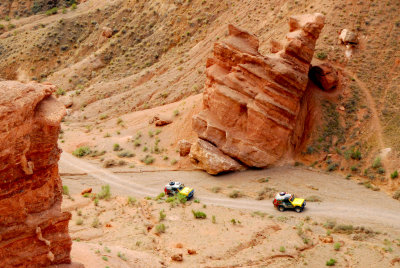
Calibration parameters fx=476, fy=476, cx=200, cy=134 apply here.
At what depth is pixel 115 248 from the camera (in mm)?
21797

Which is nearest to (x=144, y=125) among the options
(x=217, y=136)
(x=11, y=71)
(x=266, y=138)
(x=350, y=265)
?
(x=217, y=136)

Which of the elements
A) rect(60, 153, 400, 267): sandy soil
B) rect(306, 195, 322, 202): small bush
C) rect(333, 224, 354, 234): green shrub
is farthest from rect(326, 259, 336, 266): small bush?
rect(306, 195, 322, 202): small bush

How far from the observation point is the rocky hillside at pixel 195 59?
3828 centimetres

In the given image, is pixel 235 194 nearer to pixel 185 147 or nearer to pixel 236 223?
pixel 236 223

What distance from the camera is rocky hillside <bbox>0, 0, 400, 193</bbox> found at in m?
38.3

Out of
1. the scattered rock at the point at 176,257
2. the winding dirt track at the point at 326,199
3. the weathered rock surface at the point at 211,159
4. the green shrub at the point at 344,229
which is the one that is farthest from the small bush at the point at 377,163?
the scattered rock at the point at 176,257

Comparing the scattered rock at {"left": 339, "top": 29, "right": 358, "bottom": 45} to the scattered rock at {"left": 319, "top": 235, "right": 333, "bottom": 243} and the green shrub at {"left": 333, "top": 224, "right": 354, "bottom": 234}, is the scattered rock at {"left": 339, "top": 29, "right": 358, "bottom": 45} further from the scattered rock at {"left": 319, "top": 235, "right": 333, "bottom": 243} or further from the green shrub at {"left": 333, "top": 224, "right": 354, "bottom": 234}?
the scattered rock at {"left": 319, "top": 235, "right": 333, "bottom": 243}

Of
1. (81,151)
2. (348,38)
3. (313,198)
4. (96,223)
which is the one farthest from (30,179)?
(348,38)

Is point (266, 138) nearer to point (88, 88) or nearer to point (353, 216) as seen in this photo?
point (353, 216)

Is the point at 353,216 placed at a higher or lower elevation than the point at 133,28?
lower

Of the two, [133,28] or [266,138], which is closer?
[266,138]

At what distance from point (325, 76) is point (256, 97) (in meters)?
7.44

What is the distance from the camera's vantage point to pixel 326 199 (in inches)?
1272

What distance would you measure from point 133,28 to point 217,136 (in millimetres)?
38768
